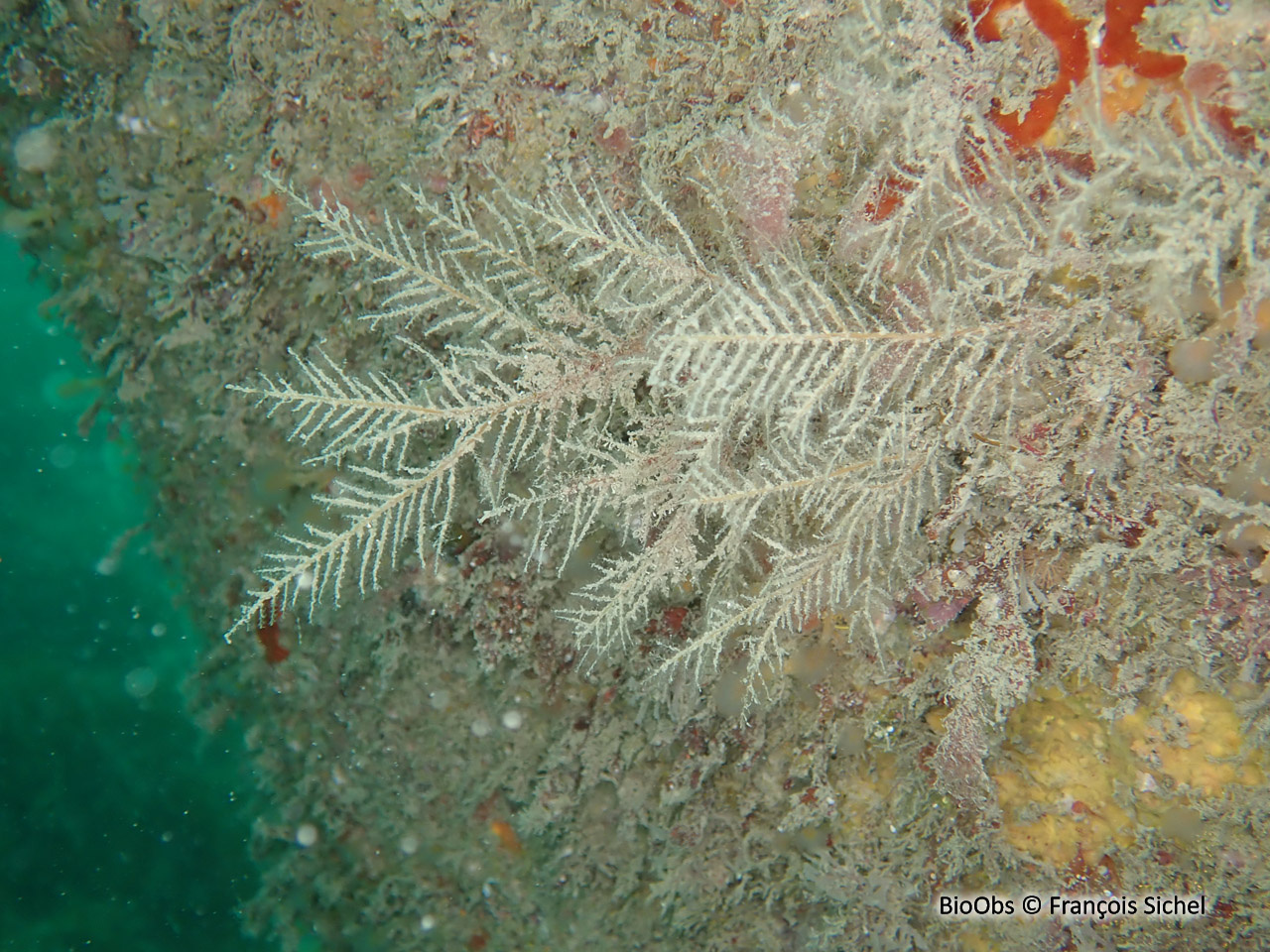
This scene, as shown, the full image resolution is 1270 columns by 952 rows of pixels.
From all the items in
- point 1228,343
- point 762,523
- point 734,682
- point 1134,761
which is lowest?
point 1134,761

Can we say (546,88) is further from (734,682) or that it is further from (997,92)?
(734,682)

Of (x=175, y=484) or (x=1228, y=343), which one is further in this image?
(x=175, y=484)

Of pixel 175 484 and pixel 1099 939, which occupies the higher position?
pixel 175 484

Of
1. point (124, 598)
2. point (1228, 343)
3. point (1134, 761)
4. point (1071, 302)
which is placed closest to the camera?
point (1228, 343)

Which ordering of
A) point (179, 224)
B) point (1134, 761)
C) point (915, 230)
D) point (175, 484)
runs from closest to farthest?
1. point (915, 230)
2. point (1134, 761)
3. point (179, 224)
4. point (175, 484)

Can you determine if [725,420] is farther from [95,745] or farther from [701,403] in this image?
[95,745]

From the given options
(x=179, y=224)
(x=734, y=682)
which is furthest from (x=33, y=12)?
(x=734, y=682)

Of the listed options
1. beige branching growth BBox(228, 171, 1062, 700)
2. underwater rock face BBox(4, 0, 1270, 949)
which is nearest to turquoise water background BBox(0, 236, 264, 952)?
underwater rock face BBox(4, 0, 1270, 949)
